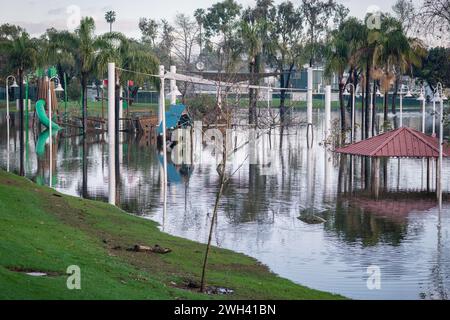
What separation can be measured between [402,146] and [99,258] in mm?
22358

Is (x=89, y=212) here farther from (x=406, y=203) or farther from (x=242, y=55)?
(x=242, y=55)

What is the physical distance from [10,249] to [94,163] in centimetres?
2793

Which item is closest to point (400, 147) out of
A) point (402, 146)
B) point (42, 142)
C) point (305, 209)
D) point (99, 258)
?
point (402, 146)

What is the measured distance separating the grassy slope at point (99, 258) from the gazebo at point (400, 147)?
14302 mm

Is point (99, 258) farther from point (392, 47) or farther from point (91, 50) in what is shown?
point (91, 50)

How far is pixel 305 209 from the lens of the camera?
31.5m

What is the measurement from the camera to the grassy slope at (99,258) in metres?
15.5

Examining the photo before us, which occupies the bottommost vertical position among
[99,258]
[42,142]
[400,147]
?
[99,258]

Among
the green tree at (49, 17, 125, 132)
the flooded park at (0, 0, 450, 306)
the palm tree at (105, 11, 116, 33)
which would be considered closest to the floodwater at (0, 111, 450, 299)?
the flooded park at (0, 0, 450, 306)

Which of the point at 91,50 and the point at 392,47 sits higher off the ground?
the point at 91,50

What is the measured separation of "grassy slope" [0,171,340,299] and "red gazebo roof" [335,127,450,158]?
14.4 meters

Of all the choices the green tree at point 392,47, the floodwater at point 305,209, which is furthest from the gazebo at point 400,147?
the green tree at point 392,47

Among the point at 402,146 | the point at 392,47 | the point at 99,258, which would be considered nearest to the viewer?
the point at 99,258

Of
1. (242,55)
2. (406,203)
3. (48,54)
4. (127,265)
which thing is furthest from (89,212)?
(242,55)
